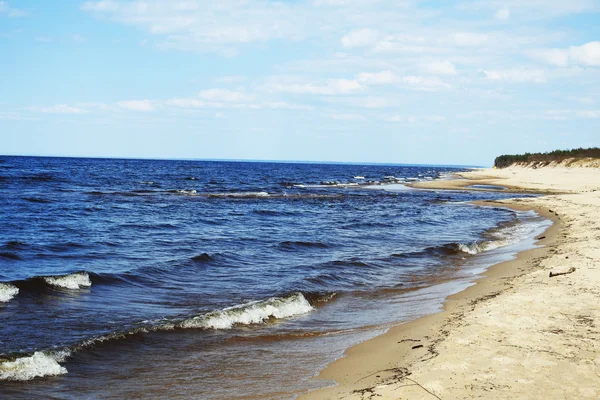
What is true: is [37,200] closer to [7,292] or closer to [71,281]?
[71,281]

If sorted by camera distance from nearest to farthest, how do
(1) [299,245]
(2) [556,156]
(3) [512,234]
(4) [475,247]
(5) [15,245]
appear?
(5) [15,245] → (4) [475,247] → (1) [299,245] → (3) [512,234] → (2) [556,156]

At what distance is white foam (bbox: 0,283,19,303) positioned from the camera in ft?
36.6

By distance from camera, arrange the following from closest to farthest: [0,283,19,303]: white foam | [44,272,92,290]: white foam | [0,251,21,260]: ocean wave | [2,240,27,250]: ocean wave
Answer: [0,283,19,303]: white foam
[44,272,92,290]: white foam
[0,251,21,260]: ocean wave
[2,240,27,250]: ocean wave

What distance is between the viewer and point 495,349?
24.5ft

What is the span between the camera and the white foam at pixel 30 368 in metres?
7.21

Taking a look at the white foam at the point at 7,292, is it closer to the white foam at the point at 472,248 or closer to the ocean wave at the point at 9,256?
the ocean wave at the point at 9,256

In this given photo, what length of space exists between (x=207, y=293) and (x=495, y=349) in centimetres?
714

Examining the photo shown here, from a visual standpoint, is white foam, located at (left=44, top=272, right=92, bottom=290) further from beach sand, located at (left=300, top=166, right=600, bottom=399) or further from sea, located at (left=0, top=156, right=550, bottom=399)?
beach sand, located at (left=300, top=166, right=600, bottom=399)

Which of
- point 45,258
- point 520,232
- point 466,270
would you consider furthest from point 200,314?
point 520,232

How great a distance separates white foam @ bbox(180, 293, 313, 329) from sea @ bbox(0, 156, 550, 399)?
0.03 m

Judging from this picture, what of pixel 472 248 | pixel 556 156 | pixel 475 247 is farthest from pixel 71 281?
pixel 556 156

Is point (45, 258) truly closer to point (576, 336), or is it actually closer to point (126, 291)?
point (126, 291)

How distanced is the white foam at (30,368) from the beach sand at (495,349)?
3672 millimetres

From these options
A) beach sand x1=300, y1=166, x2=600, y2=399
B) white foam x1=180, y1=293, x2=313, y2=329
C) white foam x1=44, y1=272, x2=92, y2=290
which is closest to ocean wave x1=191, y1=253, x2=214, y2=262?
white foam x1=44, y1=272, x2=92, y2=290
